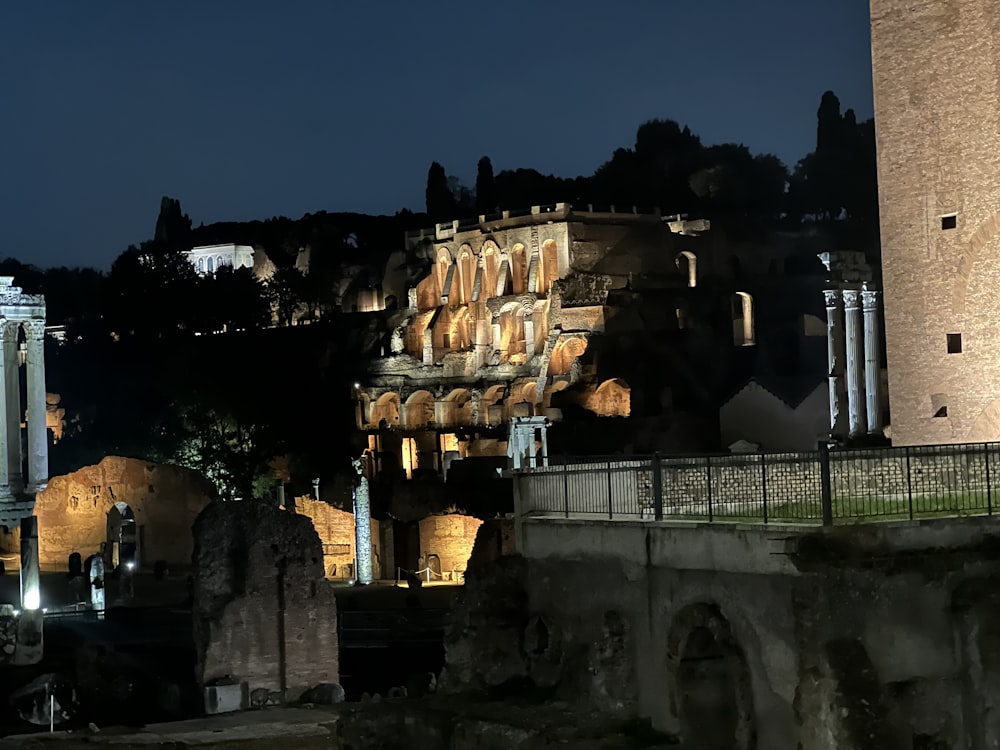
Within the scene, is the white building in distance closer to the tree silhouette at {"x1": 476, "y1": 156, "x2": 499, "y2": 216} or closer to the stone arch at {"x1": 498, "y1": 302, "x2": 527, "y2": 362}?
the tree silhouette at {"x1": 476, "y1": 156, "x2": 499, "y2": 216}

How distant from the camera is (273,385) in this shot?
229ft

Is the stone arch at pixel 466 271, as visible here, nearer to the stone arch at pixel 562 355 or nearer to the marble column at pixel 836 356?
the stone arch at pixel 562 355

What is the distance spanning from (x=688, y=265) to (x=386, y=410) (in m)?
14.5

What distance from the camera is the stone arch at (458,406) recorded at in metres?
67.2

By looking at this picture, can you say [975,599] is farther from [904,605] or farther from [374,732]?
[374,732]

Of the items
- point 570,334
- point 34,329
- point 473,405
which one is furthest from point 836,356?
point 473,405

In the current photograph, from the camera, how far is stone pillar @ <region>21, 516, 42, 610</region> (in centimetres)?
3147

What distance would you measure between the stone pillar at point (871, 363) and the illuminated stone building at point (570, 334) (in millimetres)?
20102

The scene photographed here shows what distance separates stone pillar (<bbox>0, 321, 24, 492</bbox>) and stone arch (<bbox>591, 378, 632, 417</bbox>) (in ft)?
97.2

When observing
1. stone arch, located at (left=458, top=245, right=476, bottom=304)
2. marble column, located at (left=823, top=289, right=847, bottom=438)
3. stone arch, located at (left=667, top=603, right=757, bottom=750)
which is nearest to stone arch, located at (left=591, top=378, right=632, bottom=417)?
stone arch, located at (left=458, top=245, right=476, bottom=304)

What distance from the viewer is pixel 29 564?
32062 mm

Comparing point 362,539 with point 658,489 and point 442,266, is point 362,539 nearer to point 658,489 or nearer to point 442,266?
→ point 442,266

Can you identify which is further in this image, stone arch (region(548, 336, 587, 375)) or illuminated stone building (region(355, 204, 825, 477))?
stone arch (region(548, 336, 587, 375))

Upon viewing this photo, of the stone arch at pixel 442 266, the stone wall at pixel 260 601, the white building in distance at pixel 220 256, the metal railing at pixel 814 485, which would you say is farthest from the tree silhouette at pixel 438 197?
the metal railing at pixel 814 485
